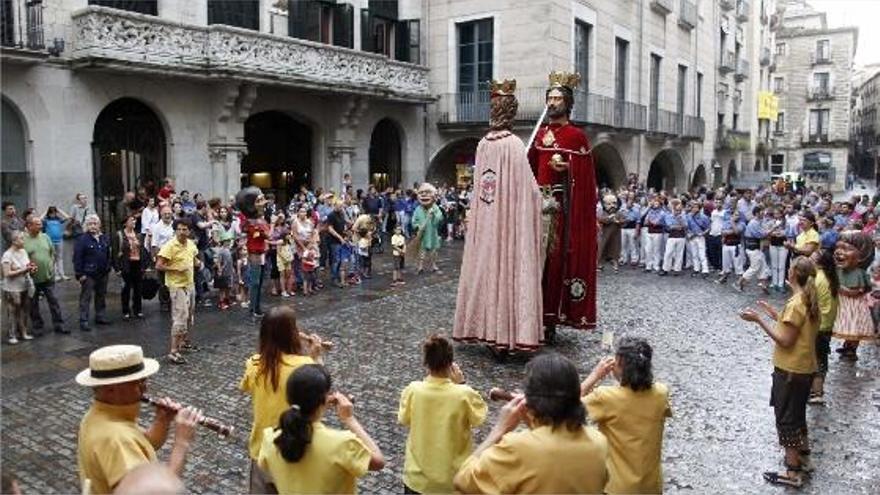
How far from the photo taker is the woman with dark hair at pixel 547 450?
9.11 feet

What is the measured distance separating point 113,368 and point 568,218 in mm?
6812

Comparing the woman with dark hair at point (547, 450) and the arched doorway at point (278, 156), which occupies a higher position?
the arched doorway at point (278, 156)

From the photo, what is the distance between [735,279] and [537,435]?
567 inches

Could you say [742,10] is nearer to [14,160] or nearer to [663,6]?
[663,6]

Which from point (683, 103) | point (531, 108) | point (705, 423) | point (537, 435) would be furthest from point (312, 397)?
point (683, 103)

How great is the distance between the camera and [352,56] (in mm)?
20625

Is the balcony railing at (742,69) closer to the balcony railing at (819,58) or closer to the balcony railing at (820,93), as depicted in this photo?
the balcony railing at (820,93)

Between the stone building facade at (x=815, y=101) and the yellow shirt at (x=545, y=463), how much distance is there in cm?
5905

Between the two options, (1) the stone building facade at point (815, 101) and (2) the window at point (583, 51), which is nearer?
(2) the window at point (583, 51)

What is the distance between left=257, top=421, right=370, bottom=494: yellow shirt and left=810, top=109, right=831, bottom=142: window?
64243mm

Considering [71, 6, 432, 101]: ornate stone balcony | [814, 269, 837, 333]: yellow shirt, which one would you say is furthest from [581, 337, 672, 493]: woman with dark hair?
[71, 6, 432, 101]: ornate stone balcony

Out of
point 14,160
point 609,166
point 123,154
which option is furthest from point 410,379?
point 609,166

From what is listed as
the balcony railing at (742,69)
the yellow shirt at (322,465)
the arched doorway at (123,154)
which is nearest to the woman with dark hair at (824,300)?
the yellow shirt at (322,465)

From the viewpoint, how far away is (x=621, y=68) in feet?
89.7
